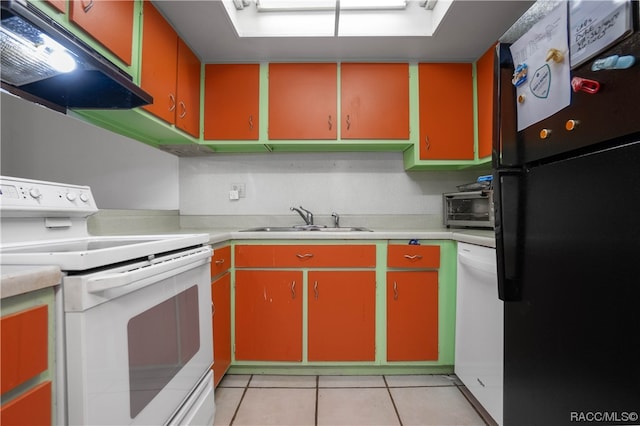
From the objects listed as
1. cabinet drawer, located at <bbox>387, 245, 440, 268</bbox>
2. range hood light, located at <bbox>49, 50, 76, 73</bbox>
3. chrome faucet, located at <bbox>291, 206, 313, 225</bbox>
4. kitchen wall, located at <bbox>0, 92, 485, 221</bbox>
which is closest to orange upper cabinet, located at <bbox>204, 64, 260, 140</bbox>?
kitchen wall, located at <bbox>0, 92, 485, 221</bbox>

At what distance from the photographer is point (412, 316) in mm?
1685

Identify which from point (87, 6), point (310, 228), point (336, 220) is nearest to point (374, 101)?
point (336, 220)

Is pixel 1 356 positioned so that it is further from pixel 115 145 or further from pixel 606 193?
pixel 115 145

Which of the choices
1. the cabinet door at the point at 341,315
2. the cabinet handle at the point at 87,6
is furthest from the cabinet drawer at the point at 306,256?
the cabinet handle at the point at 87,6

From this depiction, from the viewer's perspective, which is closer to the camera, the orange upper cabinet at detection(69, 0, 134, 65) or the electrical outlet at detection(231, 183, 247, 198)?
the orange upper cabinet at detection(69, 0, 134, 65)

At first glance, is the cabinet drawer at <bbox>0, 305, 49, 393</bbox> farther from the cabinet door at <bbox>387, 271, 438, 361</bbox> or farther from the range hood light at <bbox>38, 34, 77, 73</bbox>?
the cabinet door at <bbox>387, 271, 438, 361</bbox>

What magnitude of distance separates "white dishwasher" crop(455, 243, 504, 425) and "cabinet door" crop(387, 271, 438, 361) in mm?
145

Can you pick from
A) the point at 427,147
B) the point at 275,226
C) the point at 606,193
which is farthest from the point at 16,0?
the point at 427,147

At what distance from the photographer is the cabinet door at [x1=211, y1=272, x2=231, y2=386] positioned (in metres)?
1.44

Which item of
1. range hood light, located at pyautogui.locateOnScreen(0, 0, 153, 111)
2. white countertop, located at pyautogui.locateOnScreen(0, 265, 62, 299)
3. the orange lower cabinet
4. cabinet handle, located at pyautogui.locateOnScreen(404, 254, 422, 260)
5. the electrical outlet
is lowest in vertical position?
the orange lower cabinet

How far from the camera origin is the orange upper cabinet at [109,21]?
1.04 m

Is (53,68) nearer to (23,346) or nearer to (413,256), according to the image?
(23,346)

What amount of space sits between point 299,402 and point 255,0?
7.85 ft

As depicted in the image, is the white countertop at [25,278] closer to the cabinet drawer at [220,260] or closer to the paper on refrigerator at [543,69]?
the cabinet drawer at [220,260]
